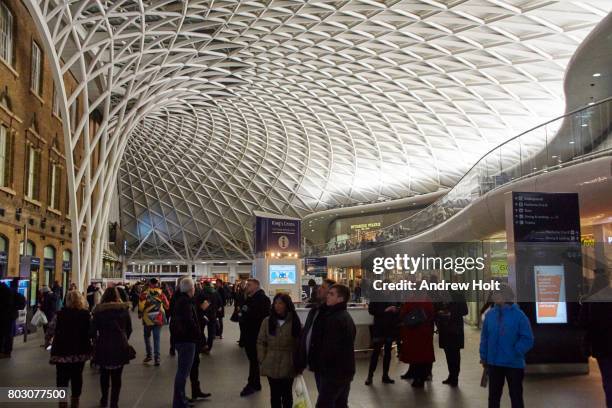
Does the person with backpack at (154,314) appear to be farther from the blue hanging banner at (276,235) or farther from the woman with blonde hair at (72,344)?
the blue hanging banner at (276,235)

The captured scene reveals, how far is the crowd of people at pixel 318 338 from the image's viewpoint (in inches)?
258

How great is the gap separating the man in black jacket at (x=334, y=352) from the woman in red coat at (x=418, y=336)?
15.7ft

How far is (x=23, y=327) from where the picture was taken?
61.2 ft

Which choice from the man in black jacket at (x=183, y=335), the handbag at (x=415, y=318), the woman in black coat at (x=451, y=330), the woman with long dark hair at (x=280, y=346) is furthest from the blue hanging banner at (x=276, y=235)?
the woman with long dark hair at (x=280, y=346)

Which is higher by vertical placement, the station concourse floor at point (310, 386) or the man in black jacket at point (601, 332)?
the man in black jacket at point (601, 332)

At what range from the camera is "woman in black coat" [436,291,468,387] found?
1126 cm

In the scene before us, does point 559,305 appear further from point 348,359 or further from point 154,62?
point 154,62

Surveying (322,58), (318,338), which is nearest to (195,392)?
(318,338)

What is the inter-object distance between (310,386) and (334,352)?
15.9ft

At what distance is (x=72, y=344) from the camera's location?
8562mm

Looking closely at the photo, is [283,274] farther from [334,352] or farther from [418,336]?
[334,352]

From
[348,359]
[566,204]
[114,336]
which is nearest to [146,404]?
[114,336]

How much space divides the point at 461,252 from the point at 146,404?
16.5 metres

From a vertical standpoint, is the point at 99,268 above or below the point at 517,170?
below
